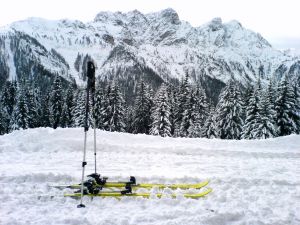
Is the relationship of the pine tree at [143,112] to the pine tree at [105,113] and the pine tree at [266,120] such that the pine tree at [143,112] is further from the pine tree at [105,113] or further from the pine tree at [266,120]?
the pine tree at [266,120]

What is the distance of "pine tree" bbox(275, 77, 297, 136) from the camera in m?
42.1

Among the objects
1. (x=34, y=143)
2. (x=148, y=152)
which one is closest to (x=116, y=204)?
(x=148, y=152)

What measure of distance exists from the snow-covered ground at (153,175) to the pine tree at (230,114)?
26.7 m

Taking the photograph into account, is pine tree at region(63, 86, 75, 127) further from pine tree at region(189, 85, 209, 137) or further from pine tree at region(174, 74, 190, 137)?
pine tree at region(189, 85, 209, 137)

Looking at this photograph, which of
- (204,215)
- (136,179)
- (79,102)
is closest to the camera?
(204,215)

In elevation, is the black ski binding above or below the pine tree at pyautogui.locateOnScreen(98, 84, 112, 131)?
below

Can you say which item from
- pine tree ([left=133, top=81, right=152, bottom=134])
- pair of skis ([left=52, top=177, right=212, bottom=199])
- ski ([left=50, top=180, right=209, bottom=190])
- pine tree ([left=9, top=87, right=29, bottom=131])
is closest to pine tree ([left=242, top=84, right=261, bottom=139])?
pine tree ([left=133, top=81, right=152, bottom=134])

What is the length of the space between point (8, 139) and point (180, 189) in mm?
12552

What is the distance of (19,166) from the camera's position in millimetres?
12930

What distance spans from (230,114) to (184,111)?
29.2 ft

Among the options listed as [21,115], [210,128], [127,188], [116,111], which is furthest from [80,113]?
[127,188]

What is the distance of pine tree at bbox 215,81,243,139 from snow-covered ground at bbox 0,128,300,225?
26.7m

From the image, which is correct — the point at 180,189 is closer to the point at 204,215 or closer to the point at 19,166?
the point at 204,215

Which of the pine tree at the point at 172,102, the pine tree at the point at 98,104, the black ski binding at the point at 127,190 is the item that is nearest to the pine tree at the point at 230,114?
the pine tree at the point at 172,102
